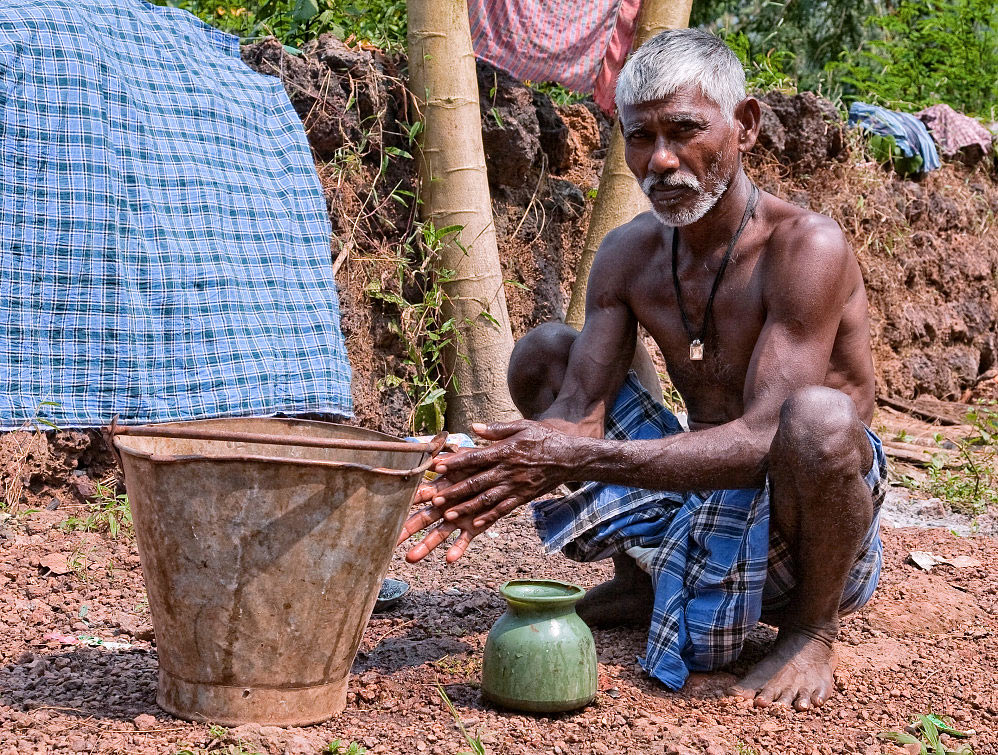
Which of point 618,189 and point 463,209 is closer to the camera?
point 463,209

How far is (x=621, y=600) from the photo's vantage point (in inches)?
116

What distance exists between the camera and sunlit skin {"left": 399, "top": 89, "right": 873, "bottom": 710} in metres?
2.32

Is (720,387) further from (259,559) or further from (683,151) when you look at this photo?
(259,559)

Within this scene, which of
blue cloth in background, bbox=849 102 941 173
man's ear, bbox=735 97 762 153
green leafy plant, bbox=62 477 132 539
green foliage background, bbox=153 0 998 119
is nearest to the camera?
man's ear, bbox=735 97 762 153

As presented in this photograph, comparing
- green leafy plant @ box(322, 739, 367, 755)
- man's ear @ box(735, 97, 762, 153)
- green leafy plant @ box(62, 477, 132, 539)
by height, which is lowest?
green leafy plant @ box(62, 477, 132, 539)

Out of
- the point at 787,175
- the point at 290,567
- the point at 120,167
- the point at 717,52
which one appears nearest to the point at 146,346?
the point at 120,167

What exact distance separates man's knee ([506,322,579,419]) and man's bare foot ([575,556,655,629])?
53 centimetres

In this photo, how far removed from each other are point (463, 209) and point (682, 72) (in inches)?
85.0

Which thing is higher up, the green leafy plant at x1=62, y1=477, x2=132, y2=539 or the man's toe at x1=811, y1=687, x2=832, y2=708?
the green leafy plant at x1=62, y1=477, x2=132, y2=539

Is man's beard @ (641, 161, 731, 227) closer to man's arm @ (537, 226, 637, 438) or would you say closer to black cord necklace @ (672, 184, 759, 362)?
black cord necklace @ (672, 184, 759, 362)

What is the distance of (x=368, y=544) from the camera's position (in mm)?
2053

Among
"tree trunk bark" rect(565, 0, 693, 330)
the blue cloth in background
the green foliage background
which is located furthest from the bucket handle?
the blue cloth in background

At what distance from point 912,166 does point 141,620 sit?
262 inches

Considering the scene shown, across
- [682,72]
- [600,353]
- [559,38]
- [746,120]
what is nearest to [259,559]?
[600,353]
